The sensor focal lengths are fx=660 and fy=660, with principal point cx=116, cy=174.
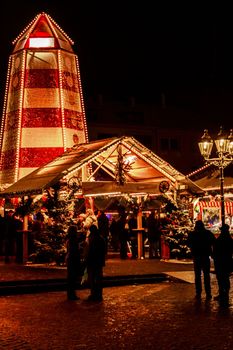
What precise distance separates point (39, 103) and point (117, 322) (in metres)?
15.6

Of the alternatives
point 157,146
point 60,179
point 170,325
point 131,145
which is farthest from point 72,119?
point 157,146

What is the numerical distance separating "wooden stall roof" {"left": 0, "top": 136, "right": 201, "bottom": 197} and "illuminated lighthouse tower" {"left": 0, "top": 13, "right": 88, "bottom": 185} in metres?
1.80

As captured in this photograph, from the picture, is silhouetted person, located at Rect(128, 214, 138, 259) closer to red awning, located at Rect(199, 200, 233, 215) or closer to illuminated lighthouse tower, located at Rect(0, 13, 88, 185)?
red awning, located at Rect(199, 200, 233, 215)

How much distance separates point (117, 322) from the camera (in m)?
11.2

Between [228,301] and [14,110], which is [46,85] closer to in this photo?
[14,110]

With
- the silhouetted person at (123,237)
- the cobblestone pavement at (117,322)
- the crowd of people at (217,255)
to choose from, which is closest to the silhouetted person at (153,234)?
the silhouetted person at (123,237)

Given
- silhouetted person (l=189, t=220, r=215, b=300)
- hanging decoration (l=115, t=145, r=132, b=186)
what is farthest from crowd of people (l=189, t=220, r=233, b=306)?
hanging decoration (l=115, t=145, r=132, b=186)

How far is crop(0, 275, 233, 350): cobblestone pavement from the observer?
9328 mm

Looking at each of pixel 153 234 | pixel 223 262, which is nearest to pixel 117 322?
pixel 223 262

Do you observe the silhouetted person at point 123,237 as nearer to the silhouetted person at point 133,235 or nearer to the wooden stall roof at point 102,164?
the silhouetted person at point 133,235

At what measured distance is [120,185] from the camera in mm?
23203

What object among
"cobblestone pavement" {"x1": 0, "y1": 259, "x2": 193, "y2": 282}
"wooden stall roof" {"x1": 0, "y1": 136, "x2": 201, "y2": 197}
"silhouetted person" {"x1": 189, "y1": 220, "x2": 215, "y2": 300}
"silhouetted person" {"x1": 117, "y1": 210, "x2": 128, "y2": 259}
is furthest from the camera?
"silhouetted person" {"x1": 117, "y1": 210, "x2": 128, "y2": 259}

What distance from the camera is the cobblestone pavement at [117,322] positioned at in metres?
9.33

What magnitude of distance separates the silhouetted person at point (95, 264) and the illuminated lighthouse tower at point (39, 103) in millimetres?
11338
